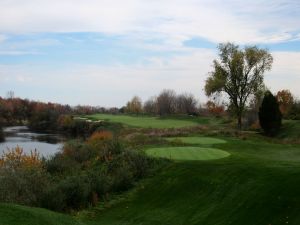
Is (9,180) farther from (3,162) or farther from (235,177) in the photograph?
(235,177)

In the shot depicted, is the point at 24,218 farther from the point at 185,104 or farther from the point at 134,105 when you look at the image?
the point at 134,105

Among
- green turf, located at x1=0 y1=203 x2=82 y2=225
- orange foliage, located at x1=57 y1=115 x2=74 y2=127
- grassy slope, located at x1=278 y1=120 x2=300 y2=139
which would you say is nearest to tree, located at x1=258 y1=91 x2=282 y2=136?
grassy slope, located at x1=278 y1=120 x2=300 y2=139

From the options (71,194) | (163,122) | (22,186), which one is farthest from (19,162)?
(163,122)

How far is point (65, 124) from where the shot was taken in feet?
290

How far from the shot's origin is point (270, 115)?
148ft

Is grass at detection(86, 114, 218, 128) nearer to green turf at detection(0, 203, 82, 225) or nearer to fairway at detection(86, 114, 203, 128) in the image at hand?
fairway at detection(86, 114, 203, 128)

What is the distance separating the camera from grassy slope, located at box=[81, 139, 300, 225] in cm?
1306

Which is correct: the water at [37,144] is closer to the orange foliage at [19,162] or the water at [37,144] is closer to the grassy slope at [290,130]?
the orange foliage at [19,162]

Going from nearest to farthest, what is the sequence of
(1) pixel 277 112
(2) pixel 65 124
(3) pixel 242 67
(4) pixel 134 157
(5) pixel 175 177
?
(5) pixel 175 177
(4) pixel 134 157
(1) pixel 277 112
(3) pixel 242 67
(2) pixel 65 124

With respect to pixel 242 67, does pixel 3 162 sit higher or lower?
Answer: lower

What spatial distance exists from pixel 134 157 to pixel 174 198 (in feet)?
19.7

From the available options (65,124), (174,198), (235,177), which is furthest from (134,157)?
(65,124)

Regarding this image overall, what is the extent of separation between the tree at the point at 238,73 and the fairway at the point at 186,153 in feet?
79.8

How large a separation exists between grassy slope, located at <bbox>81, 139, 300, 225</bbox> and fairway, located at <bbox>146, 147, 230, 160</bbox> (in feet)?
5.87
